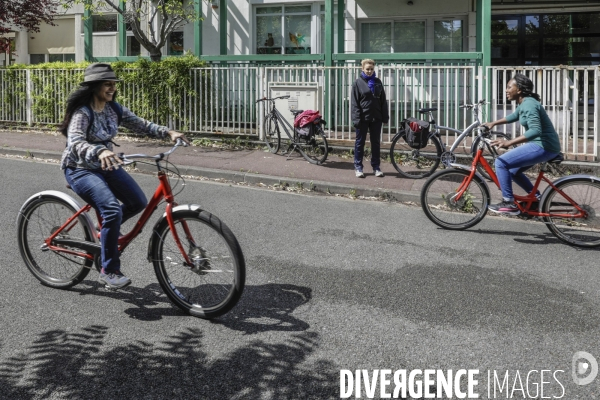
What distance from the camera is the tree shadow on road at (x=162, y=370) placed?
3.74 meters

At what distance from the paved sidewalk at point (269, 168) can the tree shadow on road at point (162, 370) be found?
5.08 meters

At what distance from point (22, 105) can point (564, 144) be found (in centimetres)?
1278

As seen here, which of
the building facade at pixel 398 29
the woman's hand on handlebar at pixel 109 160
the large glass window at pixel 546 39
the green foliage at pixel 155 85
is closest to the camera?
the woman's hand on handlebar at pixel 109 160

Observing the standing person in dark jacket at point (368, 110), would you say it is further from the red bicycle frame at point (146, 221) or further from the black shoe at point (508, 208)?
the red bicycle frame at point (146, 221)

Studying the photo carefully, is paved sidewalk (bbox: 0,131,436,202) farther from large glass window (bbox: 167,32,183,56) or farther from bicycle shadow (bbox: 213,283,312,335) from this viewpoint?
large glass window (bbox: 167,32,183,56)

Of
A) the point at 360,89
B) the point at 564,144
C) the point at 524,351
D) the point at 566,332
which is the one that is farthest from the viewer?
the point at 564,144

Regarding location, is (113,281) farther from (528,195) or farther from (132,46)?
(132,46)

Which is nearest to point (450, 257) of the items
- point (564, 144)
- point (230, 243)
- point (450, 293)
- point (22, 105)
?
point (450, 293)

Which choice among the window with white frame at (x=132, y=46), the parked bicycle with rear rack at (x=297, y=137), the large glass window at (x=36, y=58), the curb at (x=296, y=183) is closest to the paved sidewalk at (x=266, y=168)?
the curb at (x=296, y=183)

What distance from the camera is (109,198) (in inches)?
192

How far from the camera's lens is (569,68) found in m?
11.6

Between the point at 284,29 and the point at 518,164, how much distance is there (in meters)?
12.3

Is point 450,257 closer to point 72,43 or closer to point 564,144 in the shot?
point 564,144

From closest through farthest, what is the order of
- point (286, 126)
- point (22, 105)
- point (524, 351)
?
point (524, 351) < point (286, 126) < point (22, 105)
